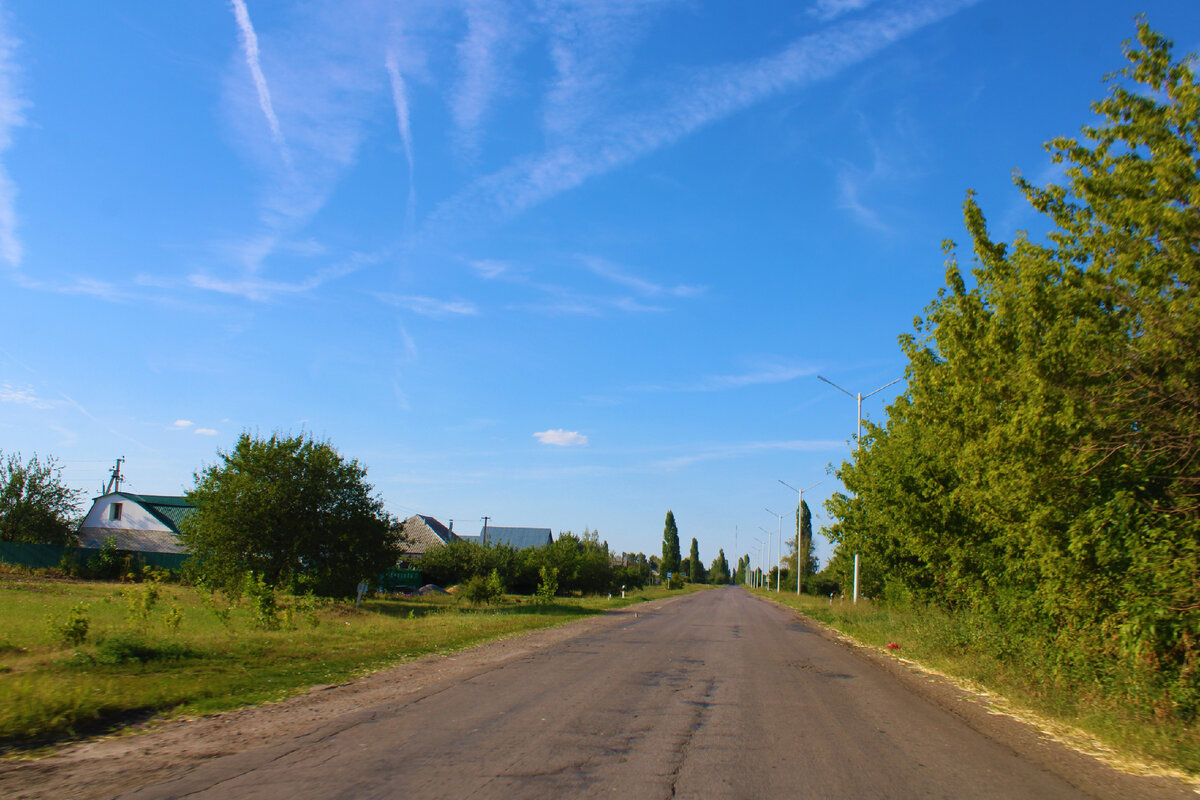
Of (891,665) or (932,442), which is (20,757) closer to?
(891,665)

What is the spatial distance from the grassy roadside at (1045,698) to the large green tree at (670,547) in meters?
114

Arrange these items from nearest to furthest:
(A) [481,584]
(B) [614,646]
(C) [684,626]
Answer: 1. (B) [614,646]
2. (C) [684,626]
3. (A) [481,584]

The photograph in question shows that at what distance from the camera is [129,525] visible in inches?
2360

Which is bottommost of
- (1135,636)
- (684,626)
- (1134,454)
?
(684,626)

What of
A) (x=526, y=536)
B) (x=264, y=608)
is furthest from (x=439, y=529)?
(x=264, y=608)

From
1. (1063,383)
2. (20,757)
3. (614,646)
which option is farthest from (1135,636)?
(20,757)

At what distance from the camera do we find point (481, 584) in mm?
40219

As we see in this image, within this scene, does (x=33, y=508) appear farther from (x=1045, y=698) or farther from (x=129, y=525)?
(x=1045, y=698)

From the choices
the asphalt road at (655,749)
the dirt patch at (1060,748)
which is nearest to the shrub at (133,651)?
the asphalt road at (655,749)

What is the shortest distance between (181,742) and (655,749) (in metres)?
4.70

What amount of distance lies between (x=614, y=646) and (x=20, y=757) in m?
13.5

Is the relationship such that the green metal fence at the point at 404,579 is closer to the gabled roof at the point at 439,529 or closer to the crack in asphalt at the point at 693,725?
the gabled roof at the point at 439,529

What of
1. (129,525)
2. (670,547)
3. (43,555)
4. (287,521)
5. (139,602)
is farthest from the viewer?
(670,547)

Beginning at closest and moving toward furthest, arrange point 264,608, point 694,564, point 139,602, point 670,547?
point 139,602 < point 264,608 < point 670,547 < point 694,564
